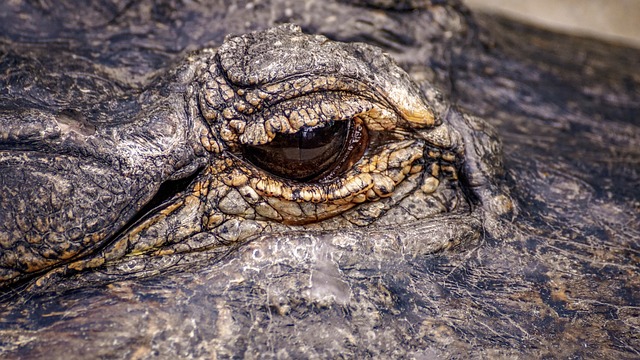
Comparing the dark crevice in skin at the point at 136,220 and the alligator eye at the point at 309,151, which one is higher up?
the alligator eye at the point at 309,151

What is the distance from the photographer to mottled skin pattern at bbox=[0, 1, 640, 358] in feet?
6.20

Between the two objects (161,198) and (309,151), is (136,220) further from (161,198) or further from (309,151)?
(309,151)

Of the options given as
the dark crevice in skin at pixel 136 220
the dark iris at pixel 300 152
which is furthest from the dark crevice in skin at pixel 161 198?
the dark iris at pixel 300 152

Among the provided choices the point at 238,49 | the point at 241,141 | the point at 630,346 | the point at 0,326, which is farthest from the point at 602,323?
the point at 0,326

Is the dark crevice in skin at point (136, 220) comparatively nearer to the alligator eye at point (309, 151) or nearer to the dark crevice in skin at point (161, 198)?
the dark crevice in skin at point (161, 198)

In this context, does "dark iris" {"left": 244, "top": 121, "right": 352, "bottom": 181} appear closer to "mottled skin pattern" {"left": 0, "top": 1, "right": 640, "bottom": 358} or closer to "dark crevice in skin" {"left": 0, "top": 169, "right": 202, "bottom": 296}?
"mottled skin pattern" {"left": 0, "top": 1, "right": 640, "bottom": 358}

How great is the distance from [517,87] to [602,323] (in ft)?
5.12

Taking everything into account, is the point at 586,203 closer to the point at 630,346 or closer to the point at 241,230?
the point at 630,346

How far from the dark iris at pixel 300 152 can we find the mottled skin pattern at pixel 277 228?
0.03 m

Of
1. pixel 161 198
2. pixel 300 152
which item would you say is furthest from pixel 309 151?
pixel 161 198

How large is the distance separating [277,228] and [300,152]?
0.82 ft

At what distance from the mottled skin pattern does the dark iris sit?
0.03m

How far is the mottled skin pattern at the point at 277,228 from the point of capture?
74.4 inches

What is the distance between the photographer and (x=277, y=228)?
2082mm
